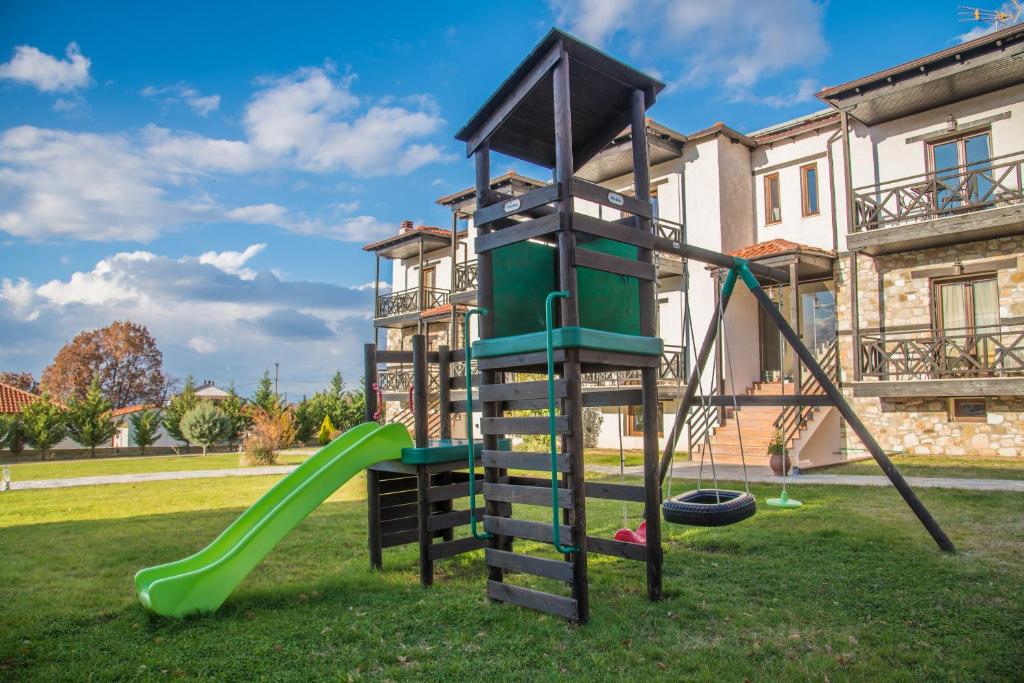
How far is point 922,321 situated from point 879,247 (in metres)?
1.91

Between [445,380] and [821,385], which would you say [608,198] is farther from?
[821,385]

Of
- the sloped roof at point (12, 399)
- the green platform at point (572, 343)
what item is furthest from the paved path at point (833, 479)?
the sloped roof at point (12, 399)

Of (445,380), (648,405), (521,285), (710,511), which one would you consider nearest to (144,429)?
(445,380)

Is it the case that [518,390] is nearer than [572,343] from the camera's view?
No

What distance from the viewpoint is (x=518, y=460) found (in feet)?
16.1

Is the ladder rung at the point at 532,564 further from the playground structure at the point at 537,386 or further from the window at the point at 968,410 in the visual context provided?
the window at the point at 968,410

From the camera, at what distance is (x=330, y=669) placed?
3.77 metres

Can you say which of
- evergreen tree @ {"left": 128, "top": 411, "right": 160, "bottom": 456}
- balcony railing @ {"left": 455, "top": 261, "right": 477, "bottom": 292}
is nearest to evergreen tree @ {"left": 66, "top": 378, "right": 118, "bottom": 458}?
evergreen tree @ {"left": 128, "top": 411, "right": 160, "bottom": 456}

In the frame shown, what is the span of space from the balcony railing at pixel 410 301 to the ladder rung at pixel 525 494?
21.1 m

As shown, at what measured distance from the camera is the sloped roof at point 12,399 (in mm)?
30448

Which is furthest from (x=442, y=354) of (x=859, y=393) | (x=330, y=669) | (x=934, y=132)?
(x=934, y=132)

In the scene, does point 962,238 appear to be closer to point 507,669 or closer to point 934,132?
point 934,132

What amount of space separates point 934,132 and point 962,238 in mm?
2566

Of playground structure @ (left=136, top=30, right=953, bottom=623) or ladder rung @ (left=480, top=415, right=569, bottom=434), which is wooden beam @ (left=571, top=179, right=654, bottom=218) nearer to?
playground structure @ (left=136, top=30, right=953, bottom=623)
